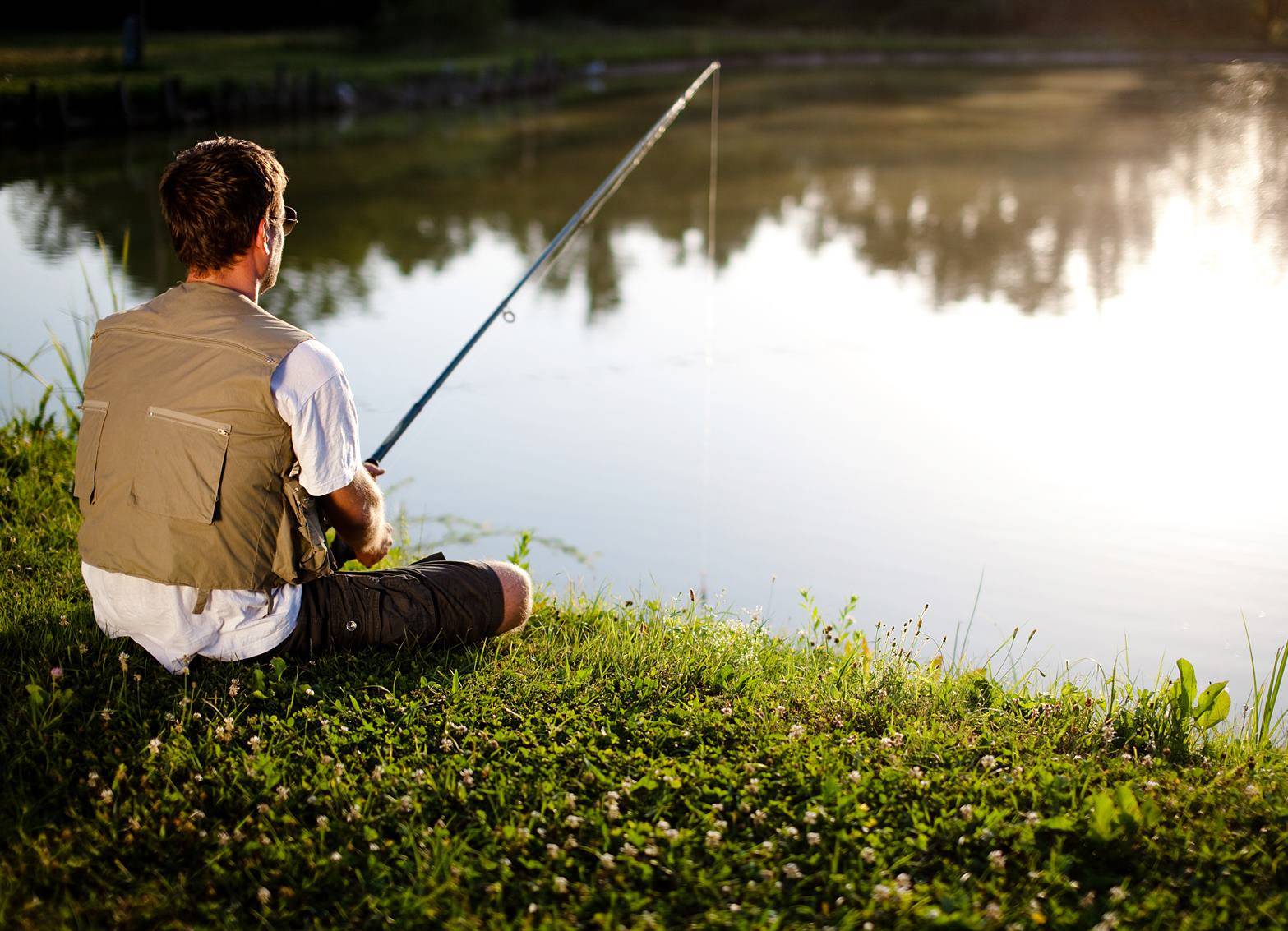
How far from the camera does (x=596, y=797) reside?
8.50ft

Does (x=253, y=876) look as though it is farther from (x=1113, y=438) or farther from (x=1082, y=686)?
(x=1113, y=438)

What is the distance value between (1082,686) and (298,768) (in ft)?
7.41

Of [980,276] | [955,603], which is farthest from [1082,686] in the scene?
[980,276]

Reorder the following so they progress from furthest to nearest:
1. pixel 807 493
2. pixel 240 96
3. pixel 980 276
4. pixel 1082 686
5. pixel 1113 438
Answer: pixel 240 96, pixel 980 276, pixel 1113 438, pixel 807 493, pixel 1082 686

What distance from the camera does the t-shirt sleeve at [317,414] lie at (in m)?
2.60

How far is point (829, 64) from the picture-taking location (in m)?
34.2

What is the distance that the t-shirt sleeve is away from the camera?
2604 millimetres

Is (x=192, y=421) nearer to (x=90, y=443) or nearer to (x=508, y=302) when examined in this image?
(x=90, y=443)

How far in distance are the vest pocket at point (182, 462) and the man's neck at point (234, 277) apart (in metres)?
0.29

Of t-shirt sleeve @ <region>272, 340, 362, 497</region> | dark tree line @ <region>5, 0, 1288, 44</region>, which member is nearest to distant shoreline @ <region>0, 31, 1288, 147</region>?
dark tree line @ <region>5, 0, 1288, 44</region>

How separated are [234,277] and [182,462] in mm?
405

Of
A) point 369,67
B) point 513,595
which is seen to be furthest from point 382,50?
point 513,595

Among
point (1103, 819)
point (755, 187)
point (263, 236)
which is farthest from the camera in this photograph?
point (755, 187)

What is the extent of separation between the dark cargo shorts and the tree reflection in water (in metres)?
5.63
